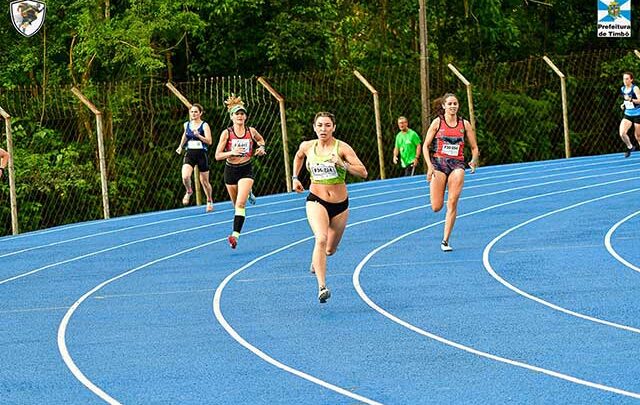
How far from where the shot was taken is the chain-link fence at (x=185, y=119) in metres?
26.8

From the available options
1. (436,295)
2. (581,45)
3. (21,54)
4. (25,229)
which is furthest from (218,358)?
(581,45)

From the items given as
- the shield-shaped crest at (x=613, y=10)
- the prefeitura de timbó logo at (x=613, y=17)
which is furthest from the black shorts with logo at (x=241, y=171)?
the shield-shaped crest at (x=613, y=10)

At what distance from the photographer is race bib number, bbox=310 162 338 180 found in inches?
477

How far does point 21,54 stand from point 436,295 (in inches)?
890

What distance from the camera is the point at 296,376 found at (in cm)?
889

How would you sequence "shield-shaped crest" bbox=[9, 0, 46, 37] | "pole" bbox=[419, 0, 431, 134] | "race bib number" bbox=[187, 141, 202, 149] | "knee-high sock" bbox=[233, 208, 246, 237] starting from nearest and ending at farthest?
"knee-high sock" bbox=[233, 208, 246, 237] < "race bib number" bbox=[187, 141, 202, 149] < "shield-shaped crest" bbox=[9, 0, 46, 37] < "pole" bbox=[419, 0, 431, 134]

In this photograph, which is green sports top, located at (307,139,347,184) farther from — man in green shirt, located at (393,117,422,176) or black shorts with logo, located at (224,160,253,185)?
man in green shirt, located at (393,117,422,176)

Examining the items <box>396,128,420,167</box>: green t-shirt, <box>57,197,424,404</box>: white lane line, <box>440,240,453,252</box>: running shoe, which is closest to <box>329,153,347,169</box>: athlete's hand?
<box>57,197,424,404</box>: white lane line

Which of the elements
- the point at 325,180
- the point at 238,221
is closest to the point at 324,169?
the point at 325,180

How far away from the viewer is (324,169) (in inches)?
478

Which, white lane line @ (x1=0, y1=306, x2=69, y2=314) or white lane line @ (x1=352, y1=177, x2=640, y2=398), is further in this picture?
white lane line @ (x1=0, y1=306, x2=69, y2=314)

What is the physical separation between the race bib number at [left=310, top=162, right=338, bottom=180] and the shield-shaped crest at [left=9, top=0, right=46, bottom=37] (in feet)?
48.6

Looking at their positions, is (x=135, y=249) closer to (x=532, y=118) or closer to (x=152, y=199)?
(x=152, y=199)

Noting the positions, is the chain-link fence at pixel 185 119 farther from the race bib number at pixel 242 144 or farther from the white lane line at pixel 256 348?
the white lane line at pixel 256 348
